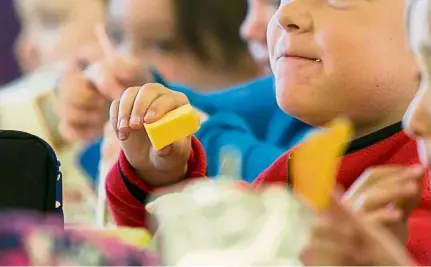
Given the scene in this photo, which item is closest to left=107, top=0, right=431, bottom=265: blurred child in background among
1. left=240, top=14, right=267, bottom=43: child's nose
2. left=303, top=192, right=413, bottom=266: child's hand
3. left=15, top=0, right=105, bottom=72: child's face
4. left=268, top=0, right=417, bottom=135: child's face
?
left=268, top=0, right=417, bottom=135: child's face

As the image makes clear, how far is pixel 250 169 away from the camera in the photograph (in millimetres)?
585

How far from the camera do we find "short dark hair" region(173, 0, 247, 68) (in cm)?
91

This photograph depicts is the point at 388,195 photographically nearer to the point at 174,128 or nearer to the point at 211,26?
the point at 174,128

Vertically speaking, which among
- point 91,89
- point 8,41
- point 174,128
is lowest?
point 8,41

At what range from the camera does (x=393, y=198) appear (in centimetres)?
29

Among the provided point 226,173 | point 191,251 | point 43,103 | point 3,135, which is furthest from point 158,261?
point 43,103

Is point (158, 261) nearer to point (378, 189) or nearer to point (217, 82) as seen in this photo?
point (378, 189)

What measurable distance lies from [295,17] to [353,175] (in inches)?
3.4

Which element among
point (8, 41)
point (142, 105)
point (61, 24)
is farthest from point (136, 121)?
point (8, 41)

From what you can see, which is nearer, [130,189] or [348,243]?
[348,243]

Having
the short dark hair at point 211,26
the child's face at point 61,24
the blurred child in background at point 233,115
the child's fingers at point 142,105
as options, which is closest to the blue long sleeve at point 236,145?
the blurred child in background at point 233,115

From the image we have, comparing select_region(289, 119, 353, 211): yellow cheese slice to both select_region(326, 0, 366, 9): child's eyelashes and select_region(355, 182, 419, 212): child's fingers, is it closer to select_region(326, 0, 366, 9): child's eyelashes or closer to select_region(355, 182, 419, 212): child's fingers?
select_region(355, 182, 419, 212): child's fingers

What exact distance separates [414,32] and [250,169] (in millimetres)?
288

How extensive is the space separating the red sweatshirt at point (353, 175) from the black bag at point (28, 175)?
0.39ft
